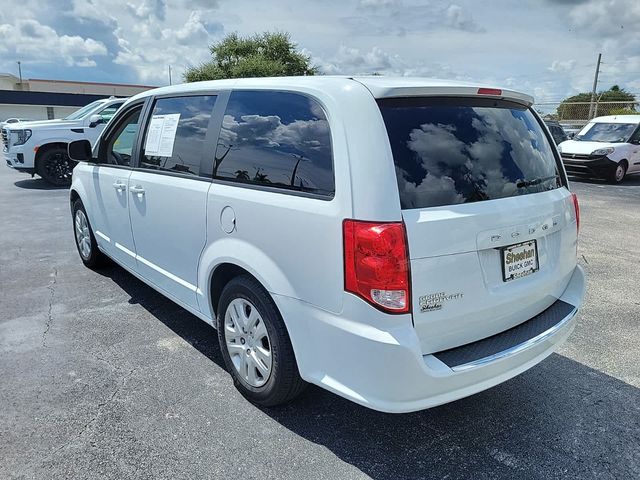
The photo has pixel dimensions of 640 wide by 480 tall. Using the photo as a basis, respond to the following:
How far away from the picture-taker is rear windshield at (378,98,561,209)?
2295 mm

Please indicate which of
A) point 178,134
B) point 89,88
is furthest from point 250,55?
point 89,88

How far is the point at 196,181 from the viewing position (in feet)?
10.5

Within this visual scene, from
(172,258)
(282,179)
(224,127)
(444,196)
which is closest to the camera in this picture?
(444,196)

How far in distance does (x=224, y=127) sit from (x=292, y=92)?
0.59 meters

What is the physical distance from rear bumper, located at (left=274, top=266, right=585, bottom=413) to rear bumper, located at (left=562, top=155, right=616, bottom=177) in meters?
12.5

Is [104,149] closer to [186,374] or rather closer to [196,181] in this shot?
[196,181]

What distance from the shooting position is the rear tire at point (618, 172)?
1323 centimetres

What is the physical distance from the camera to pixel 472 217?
233cm

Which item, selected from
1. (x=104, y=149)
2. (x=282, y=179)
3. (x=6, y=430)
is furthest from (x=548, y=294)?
(x=104, y=149)

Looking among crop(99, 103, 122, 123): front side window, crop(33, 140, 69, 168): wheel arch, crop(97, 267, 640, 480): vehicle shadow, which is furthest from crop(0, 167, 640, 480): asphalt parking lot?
crop(99, 103, 122, 123): front side window

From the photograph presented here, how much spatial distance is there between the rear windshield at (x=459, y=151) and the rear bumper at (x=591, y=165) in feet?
39.3

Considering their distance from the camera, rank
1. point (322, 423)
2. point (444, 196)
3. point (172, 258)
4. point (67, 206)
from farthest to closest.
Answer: point (67, 206)
point (172, 258)
point (322, 423)
point (444, 196)

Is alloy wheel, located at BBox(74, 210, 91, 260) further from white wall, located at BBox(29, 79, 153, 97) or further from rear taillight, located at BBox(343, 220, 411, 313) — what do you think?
white wall, located at BBox(29, 79, 153, 97)

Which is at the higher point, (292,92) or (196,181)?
(292,92)
